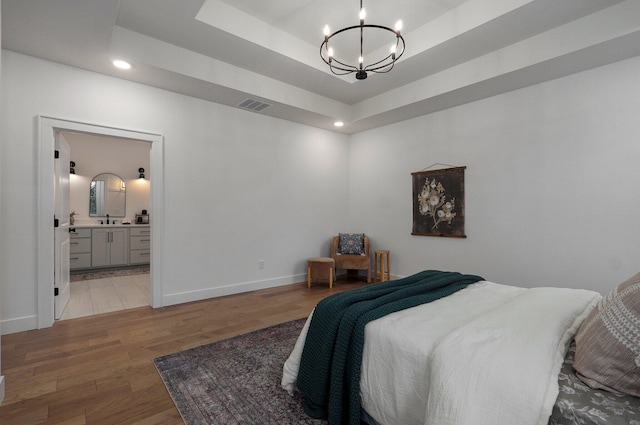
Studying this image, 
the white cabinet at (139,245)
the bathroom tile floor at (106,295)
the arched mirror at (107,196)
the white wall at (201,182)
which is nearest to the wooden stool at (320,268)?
the white wall at (201,182)

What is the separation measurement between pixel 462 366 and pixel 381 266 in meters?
3.72

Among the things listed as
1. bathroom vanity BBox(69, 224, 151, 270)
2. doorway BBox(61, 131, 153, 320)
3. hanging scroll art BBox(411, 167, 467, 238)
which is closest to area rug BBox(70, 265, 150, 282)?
doorway BBox(61, 131, 153, 320)

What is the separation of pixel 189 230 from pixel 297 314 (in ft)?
5.82

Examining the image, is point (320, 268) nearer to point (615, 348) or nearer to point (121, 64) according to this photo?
point (121, 64)

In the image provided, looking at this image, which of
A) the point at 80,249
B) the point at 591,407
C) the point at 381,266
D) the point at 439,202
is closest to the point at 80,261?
the point at 80,249

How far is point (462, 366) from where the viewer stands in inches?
45.6

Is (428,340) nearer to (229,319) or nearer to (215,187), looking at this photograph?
(229,319)

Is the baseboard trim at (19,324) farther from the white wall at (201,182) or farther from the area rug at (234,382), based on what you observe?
the area rug at (234,382)

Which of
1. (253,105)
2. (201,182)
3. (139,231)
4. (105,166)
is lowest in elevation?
(139,231)

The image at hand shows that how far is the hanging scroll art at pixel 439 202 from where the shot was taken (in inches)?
167

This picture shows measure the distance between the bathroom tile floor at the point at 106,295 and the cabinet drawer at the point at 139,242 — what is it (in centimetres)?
107

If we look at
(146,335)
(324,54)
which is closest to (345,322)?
(146,335)

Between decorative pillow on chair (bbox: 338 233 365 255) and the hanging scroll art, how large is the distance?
2.93 ft

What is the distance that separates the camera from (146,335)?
2920 mm
